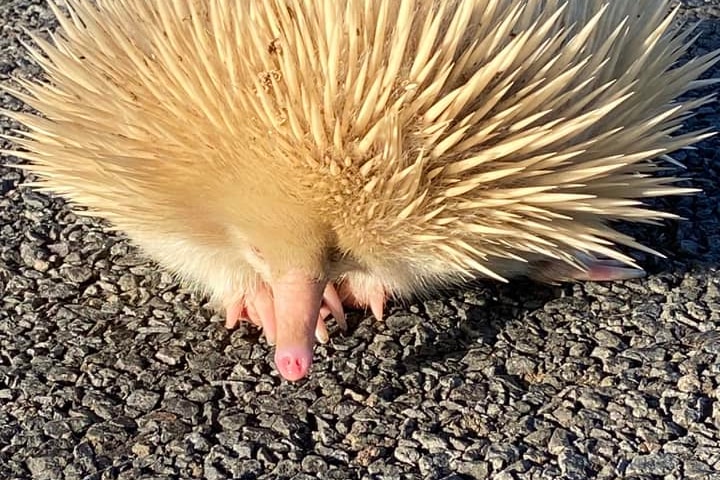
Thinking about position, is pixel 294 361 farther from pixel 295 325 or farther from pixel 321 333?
pixel 321 333

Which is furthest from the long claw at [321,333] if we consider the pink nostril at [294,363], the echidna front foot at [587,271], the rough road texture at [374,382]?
the echidna front foot at [587,271]

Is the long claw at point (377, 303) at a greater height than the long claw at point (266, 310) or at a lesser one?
greater

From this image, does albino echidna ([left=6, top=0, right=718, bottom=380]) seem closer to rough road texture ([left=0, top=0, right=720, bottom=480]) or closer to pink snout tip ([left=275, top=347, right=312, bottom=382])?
pink snout tip ([left=275, top=347, right=312, bottom=382])

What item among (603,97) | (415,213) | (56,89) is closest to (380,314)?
(415,213)

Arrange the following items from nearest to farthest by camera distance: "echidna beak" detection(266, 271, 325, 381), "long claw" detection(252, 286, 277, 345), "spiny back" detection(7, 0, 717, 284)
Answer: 1. "spiny back" detection(7, 0, 717, 284)
2. "echidna beak" detection(266, 271, 325, 381)
3. "long claw" detection(252, 286, 277, 345)

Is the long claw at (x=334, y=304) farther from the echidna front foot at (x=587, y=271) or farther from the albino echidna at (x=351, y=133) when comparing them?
the echidna front foot at (x=587, y=271)

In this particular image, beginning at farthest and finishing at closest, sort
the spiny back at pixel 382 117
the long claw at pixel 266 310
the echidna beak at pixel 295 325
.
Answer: the long claw at pixel 266 310
the echidna beak at pixel 295 325
the spiny back at pixel 382 117

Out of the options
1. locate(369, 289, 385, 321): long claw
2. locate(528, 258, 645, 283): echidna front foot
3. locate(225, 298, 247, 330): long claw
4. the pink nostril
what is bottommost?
locate(225, 298, 247, 330): long claw

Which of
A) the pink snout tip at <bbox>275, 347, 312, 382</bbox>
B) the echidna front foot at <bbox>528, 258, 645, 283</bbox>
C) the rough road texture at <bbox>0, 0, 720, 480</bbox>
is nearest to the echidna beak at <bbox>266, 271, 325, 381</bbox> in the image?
the pink snout tip at <bbox>275, 347, 312, 382</bbox>
